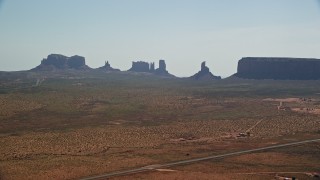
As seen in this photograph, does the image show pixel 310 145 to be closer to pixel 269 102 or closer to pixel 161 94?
pixel 269 102

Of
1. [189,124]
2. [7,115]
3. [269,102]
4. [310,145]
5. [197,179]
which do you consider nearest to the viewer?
[197,179]

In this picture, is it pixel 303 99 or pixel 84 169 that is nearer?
pixel 84 169

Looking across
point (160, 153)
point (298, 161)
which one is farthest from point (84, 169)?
point (298, 161)

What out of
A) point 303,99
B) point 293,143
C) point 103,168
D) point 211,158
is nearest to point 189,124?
point 293,143

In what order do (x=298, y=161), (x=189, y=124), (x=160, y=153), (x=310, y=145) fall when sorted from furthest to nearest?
(x=189, y=124), (x=310, y=145), (x=160, y=153), (x=298, y=161)

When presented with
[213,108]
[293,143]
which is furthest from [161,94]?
[293,143]

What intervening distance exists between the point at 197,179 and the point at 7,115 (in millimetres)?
63019

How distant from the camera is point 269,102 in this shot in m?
125

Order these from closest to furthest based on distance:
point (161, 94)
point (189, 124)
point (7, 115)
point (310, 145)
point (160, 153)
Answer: point (160, 153) < point (310, 145) < point (189, 124) < point (7, 115) < point (161, 94)

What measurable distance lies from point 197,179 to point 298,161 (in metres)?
15.5

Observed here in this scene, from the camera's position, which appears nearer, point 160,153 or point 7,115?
point 160,153

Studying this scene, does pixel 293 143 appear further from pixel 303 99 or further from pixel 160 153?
pixel 303 99

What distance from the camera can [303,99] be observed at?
433 ft

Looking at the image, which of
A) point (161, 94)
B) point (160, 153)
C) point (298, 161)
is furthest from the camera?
point (161, 94)
